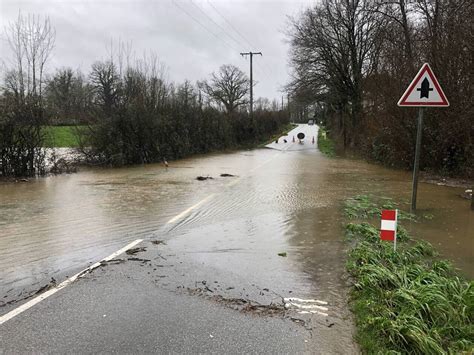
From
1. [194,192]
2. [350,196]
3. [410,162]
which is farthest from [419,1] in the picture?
[194,192]

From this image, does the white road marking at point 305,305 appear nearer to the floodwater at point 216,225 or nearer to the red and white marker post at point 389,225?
the floodwater at point 216,225

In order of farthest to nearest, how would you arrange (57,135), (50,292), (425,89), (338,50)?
(338,50) → (57,135) → (425,89) → (50,292)

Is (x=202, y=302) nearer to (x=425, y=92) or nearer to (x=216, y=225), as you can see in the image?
(x=216, y=225)

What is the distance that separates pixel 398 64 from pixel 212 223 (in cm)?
1352

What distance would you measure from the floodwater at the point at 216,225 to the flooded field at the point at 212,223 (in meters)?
0.02

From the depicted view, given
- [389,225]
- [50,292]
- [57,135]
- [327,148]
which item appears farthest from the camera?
[327,148]

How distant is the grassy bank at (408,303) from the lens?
11.3ft

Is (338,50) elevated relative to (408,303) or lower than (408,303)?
elevated

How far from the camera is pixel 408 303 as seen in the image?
4020 millimetres

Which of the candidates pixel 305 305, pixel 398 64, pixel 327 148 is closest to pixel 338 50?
pixel 327 148

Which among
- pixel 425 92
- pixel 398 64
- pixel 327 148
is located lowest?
pixel 327 148

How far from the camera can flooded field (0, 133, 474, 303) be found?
5.56 metres

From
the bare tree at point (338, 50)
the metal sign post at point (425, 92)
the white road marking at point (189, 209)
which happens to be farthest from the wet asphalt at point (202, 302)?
the bare tree at point (338, 50)

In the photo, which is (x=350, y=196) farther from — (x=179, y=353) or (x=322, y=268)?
(x=179, y=353)
